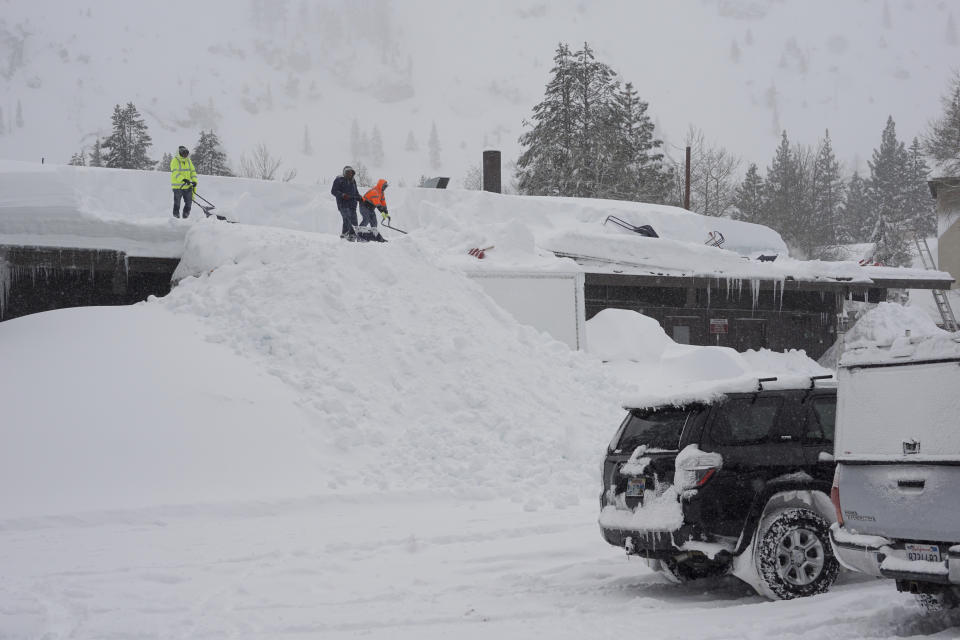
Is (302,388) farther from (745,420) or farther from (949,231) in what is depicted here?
(949,231)

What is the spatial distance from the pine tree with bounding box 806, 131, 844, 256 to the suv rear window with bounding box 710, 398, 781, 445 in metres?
58.0

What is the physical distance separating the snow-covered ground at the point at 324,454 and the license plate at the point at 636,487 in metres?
0.75

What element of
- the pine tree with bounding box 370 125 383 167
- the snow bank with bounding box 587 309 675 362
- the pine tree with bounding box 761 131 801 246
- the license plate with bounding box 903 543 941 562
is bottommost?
the license plate with bounding box 903 543 941 562

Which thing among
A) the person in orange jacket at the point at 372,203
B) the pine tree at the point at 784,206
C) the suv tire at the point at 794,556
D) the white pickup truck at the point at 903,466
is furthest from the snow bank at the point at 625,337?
the pine tree at the point at 784,206

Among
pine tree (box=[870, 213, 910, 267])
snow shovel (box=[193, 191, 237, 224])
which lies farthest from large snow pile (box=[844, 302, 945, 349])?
pine tree (box=[870, 213, 910, 267])

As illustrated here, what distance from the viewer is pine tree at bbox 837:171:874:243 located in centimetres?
8200

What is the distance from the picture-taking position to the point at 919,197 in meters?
85.1

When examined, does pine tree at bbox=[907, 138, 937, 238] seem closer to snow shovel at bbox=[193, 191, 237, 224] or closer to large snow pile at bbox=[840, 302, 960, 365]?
snow shovel at bbox=[193, 191, 237, 224]

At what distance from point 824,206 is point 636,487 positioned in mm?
66760

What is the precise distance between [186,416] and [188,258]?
580cm

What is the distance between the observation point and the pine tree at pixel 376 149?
13712 centimetres


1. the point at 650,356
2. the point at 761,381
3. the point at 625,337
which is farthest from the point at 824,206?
the point at 761,381

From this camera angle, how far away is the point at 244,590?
24.1 feet

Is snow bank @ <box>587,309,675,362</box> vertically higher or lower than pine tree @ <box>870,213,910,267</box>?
lower
